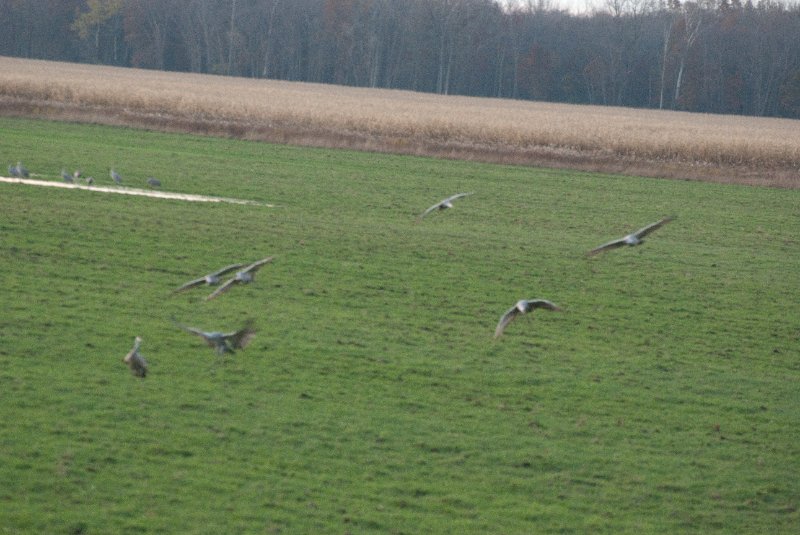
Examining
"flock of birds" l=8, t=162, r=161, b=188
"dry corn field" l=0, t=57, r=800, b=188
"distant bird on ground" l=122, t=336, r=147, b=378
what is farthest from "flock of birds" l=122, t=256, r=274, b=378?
"dry corn field" l=0, t=57, r=800, b=188

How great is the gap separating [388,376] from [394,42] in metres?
91.9

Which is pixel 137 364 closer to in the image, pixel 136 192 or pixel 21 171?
pixel 136 192

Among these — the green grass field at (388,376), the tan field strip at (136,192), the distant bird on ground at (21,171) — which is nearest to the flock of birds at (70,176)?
the distant bird on ground at (21,171)

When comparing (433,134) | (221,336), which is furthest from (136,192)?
(433,134)

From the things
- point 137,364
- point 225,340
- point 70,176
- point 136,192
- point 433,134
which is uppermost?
point 433,134

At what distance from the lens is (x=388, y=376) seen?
1064 cm

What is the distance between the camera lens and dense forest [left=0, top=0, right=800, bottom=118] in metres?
94.9

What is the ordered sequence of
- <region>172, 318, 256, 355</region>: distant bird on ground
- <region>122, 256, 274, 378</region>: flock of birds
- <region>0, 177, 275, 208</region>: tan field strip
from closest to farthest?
<region>172, 318, 256, 355</region>: distant bird on ground
<region>122, 256, 274, 378</region>: flock of birds
<region>0, 177, 275, 208</region>: tan field strip

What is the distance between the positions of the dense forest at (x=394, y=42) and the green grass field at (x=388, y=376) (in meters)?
78.7

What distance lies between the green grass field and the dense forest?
258 feet

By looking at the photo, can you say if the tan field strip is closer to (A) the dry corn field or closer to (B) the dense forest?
(A) the dry corn field

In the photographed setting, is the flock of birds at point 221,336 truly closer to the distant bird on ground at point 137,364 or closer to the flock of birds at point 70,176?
the distant bird on ground at point 137,364

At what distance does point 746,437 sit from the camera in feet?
32.5

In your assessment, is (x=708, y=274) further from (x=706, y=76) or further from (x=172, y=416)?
(x=706, y=76)
